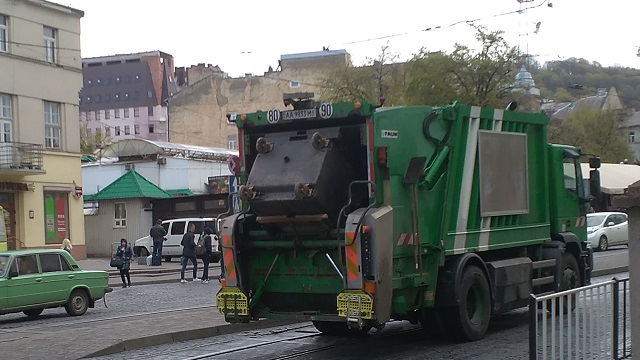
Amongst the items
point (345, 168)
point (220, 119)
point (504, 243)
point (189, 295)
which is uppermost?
point (220, 119)

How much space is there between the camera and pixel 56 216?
117 ft

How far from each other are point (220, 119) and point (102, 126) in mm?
46892

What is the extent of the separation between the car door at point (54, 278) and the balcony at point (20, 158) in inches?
626

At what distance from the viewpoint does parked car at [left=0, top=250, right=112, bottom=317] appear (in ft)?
54.2

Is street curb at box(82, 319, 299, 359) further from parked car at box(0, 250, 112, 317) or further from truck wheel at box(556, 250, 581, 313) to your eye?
parked car at box(0, 250, 112, 317)

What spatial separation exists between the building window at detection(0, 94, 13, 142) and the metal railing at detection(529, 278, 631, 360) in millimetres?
Result: 28439

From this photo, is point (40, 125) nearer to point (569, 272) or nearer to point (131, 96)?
point (569, 272)

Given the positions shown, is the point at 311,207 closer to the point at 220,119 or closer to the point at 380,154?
the point at 380,154

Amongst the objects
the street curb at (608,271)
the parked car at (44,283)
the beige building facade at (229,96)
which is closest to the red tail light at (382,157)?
the parked car at (44,283)

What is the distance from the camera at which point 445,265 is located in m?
11.6

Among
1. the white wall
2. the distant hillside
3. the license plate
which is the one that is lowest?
the license plate

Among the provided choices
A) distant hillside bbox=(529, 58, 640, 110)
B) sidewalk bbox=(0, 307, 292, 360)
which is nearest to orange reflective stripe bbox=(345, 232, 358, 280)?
sidewalk bbox=(0, 307, 292, 360)

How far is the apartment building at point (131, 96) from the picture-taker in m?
110

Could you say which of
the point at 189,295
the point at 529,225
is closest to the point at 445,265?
the point at 529,225
